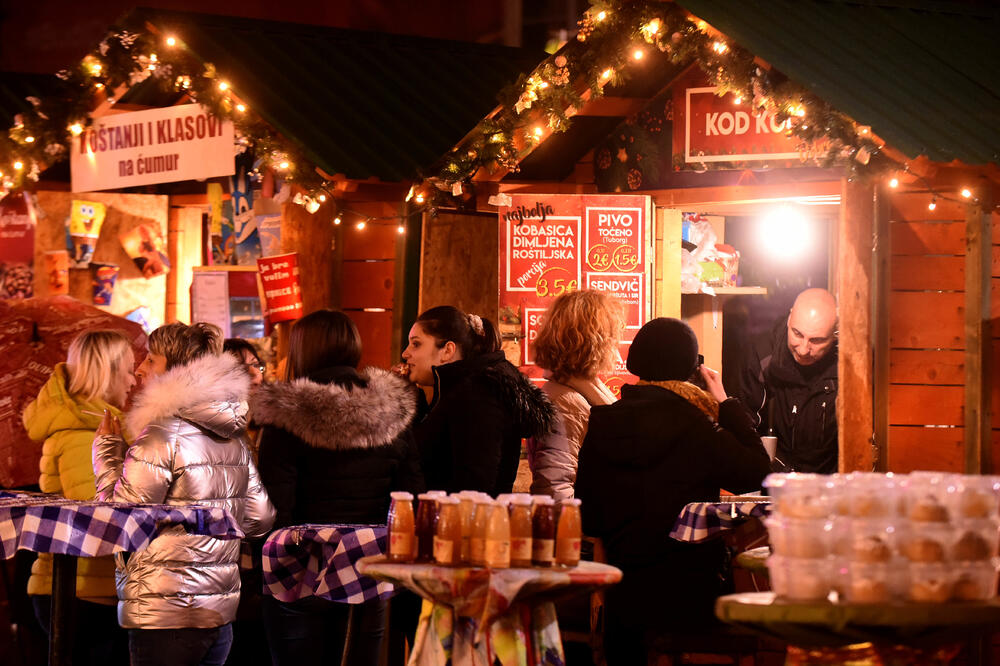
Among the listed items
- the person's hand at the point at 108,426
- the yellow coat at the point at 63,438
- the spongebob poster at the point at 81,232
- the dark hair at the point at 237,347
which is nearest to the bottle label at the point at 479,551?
the person's hand at the point at 108,426

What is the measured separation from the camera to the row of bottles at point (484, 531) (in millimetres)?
4336

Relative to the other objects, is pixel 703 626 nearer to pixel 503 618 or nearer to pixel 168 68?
pixel 503 618

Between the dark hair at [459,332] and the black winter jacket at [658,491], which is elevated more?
the dark hair at [459,332]

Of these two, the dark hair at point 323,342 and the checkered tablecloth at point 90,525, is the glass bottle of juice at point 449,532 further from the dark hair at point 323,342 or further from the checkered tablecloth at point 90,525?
the dark hair at point 323,342

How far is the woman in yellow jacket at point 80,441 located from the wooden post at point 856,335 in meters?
4.27

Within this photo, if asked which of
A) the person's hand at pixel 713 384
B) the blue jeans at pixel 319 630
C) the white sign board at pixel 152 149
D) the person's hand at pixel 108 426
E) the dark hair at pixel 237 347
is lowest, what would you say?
the blue jeans at pixel 319 630

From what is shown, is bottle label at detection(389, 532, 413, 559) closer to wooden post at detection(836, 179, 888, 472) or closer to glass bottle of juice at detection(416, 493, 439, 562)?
glass bottle of juice at detection(416, 493, 439, 562)

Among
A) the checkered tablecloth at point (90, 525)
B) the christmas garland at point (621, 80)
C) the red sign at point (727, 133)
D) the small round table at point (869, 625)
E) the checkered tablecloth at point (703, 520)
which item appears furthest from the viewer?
the red sign at point (727, 133)

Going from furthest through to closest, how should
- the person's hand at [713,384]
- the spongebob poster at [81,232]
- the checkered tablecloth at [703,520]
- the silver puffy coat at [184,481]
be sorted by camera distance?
1. the spongebob poster at [81,232]
2. the person's hand at [713,384]
3. the checkered tablecloth at [703,520]
4. the silver puffy coat at [184,481]

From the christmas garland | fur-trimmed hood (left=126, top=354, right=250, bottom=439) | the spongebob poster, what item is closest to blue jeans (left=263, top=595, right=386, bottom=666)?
fur-trimmed hood (left=126, top=354, right=250, bottom=439)

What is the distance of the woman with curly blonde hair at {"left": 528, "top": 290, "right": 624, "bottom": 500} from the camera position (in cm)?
639

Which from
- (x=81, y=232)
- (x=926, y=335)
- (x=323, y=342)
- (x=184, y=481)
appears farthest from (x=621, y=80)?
(x=81, y=232)

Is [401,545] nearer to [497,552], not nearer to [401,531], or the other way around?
[401,531]

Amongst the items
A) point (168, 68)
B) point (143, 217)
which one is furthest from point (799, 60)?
point (143, 217)
